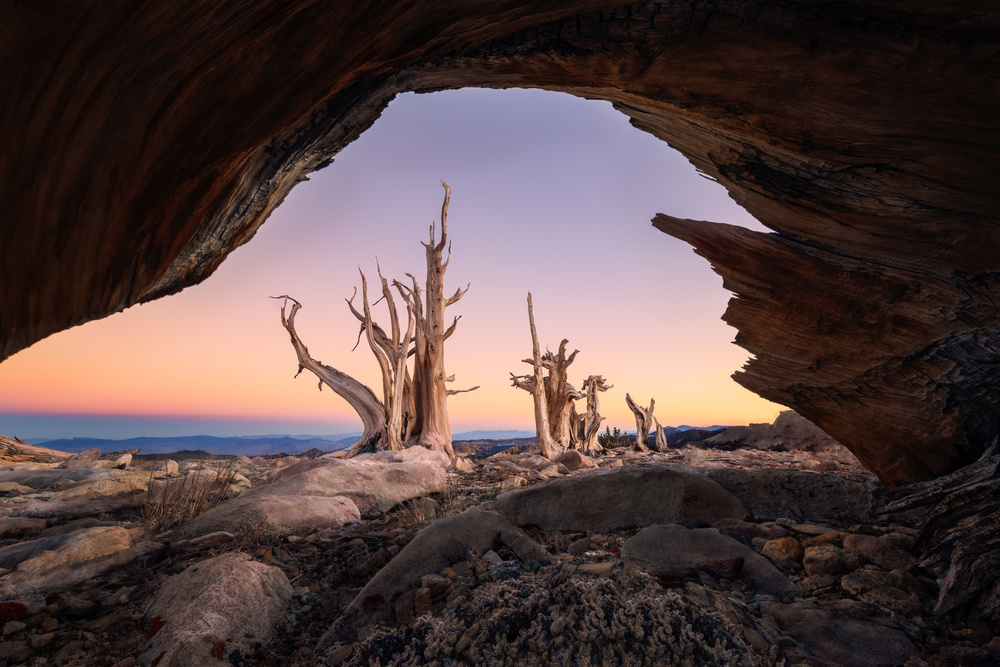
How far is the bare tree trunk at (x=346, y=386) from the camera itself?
43.1 ft

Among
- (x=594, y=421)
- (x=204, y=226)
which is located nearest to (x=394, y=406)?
(x=594, y=421)

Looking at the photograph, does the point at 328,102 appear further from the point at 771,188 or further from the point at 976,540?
the point at 976,540

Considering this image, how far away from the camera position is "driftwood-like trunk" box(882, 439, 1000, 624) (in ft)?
7.00

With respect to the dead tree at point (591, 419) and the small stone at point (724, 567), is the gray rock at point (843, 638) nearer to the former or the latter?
the small stone at point (724, 567)

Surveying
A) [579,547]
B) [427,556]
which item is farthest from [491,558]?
[579,547]

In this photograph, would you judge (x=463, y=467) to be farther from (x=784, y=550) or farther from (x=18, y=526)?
(x=784, y=550)

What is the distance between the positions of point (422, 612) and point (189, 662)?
3.40 ft

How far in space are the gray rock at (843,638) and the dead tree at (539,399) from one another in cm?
1208

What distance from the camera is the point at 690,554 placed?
276cm

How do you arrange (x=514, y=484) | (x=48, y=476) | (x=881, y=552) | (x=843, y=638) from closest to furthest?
(x=843, y=638) < (x=881, y=552) < (x=514, y=484) < (x=48, y=476)

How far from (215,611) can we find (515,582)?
158cm

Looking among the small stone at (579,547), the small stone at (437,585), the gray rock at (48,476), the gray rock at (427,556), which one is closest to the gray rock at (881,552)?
the small stone at (579,547)

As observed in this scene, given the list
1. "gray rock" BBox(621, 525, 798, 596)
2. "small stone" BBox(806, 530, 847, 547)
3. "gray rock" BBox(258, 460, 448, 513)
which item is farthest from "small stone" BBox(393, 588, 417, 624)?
"gray rock" BBox(258, 460, 448, 513)

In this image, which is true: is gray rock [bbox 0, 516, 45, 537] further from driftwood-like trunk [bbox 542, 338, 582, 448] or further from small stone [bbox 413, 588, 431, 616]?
driftwood-like trunk [bbox 542, 338, 582, 448]
